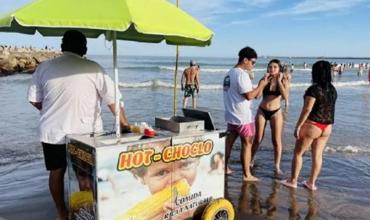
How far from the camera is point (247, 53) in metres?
5.59

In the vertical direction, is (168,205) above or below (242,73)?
below

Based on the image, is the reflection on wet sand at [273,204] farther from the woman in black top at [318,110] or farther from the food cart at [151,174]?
the food cart at [151,174]

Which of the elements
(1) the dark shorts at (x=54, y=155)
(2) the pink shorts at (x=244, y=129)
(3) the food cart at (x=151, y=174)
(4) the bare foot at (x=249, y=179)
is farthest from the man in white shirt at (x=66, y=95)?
(4) the bare foot at (x=249, y=179)

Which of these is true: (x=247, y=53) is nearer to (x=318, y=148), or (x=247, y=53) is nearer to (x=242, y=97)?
(x=242, y=97)

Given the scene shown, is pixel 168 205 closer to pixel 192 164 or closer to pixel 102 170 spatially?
pixel 192 164

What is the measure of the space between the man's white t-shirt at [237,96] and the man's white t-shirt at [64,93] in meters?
2.33

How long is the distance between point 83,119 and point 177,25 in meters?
1.28

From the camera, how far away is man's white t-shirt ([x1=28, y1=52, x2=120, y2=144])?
371 centimetres

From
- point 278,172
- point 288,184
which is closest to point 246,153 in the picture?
point 288,184

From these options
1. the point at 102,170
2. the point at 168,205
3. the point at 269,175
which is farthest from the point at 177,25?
the point at 269,175

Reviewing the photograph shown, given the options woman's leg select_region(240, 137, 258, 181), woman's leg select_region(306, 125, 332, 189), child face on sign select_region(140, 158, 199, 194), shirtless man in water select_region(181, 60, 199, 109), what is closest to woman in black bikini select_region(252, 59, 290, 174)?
woman's leg select_region(240, 137, 258, 181)

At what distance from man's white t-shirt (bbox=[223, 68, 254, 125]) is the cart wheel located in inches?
71.7

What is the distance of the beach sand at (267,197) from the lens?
4844 millimetres

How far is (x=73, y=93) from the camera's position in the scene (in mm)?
3719
